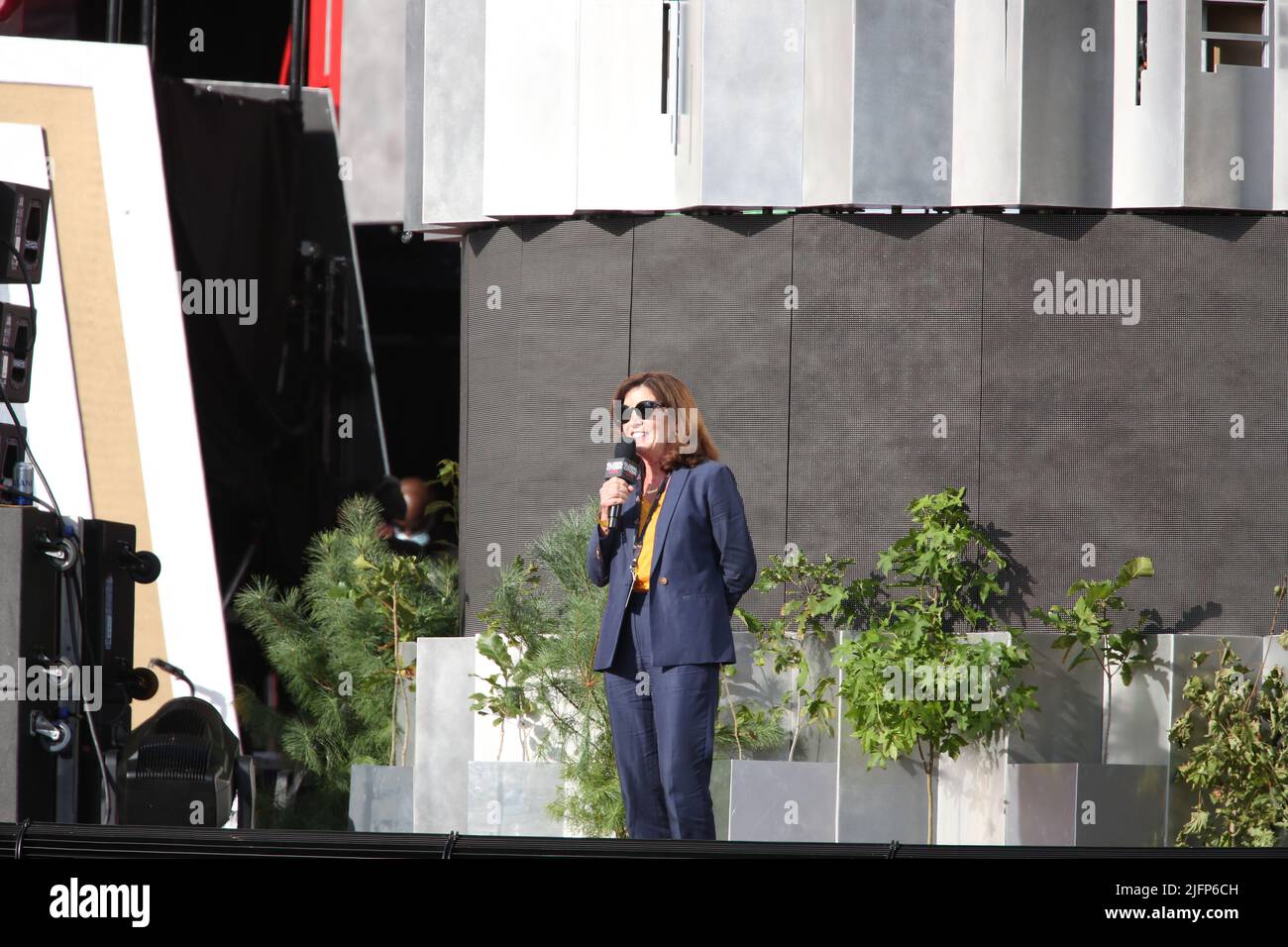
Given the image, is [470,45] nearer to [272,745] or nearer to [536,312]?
[536,312]

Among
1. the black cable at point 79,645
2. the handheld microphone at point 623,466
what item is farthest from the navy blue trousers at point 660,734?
the black cable at point 79,645

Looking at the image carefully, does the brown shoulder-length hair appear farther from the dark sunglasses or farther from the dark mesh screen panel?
the dark mesh screen panel

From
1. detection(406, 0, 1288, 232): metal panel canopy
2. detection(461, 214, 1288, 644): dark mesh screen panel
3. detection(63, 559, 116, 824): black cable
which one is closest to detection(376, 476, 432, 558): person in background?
detection(461, 214, 1288, 644): dark mesh screen panel

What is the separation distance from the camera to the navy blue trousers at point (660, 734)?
4711mm

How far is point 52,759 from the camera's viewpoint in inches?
183

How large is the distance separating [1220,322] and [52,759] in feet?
16.5

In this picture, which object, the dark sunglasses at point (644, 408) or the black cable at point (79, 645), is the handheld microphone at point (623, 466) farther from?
the black cable at point (79, 645)

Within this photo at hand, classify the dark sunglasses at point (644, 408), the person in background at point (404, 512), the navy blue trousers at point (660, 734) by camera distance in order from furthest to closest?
the person in background at point (404, 512), the dark sunglasses at point (644, 408), the navy blue trousers at point (660, 734)

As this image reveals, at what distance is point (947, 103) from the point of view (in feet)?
23.4

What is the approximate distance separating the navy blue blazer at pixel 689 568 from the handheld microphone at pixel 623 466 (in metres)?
0.13

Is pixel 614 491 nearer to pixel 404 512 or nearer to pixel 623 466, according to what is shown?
pixel 623 466

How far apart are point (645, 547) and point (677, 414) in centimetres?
41

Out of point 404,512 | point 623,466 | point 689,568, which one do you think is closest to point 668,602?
point 689,568

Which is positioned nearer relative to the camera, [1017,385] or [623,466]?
[623,466]
